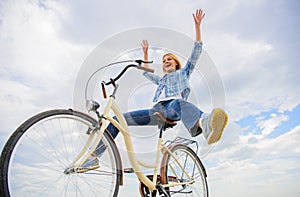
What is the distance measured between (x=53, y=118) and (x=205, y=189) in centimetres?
182

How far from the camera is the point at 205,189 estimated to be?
3.14 m

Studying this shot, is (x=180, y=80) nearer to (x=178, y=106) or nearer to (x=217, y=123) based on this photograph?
(x=178, y=106)

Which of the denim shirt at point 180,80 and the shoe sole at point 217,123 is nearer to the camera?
the shoe sole at point 217,123

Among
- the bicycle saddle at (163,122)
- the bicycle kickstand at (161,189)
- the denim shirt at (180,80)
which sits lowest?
the bicycle kickstand at (161,189)

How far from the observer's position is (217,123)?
102 inches

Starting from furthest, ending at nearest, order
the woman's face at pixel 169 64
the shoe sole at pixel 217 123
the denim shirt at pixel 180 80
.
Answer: the woman's face at pixel 169 64 → the denim shirt at pixel 180 80 → the shoe sole at pixel 217 123

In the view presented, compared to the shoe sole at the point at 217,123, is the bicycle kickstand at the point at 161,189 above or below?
below

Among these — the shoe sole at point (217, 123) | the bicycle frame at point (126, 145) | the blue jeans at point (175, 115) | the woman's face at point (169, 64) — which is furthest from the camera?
the woman's face at point (169, 64)

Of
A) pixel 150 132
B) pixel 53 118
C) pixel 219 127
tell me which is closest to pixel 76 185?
pixel 53 118

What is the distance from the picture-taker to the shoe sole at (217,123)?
2568 millimetres

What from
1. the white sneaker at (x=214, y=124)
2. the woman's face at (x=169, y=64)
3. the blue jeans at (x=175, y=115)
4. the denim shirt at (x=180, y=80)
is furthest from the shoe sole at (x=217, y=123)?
the woman's face at (x=169, y=64)

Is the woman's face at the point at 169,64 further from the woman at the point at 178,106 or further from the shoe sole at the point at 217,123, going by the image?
the shoe sole at the point at 217,123

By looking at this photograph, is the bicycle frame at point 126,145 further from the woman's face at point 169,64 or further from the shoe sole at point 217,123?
the woman's face at point 169,64

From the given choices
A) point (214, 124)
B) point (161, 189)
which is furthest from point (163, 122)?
point (161, 189)
